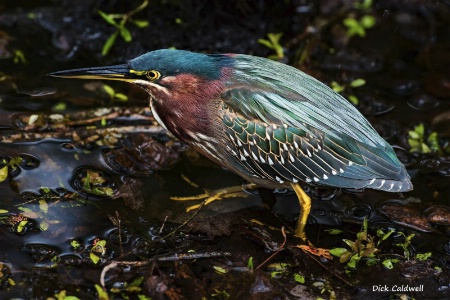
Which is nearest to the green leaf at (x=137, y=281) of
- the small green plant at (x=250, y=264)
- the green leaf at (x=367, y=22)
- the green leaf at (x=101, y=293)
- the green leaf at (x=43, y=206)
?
the green leaf at (x=101, y=293)

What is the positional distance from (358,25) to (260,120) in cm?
282

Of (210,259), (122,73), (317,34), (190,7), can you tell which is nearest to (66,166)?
(122,73)

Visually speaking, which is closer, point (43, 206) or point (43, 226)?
point (43, 226)

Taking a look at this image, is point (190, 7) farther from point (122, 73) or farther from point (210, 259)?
point (210, 259)

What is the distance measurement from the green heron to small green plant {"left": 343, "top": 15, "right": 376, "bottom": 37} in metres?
2.31

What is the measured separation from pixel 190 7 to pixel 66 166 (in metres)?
2.24

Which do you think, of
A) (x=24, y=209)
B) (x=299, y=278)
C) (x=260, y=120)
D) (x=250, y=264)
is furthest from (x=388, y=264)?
(x=24, y=209)

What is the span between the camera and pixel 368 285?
15.1 feet

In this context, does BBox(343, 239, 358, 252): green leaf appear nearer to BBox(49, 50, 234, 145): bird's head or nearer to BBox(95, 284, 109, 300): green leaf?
BBox(49, 50, 234, 145): bird's head

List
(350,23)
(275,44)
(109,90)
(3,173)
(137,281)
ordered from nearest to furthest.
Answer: (137,281) < (3,173) < (109,90) < (275,44) < (350,23)

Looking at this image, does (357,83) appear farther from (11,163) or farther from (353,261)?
(11,163)

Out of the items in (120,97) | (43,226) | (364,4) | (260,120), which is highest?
(260,120)

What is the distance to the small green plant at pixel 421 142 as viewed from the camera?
19.1 ft

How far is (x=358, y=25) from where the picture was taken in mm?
7008
